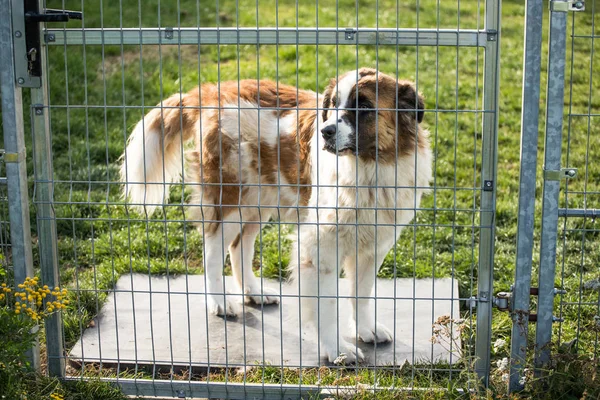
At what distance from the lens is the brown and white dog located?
4.14 m

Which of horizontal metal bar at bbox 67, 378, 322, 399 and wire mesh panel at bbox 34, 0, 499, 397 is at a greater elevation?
wire mesh panel at bbox 34, 0, 499, 397

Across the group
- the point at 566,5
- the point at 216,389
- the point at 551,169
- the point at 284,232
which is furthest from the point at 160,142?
the point at 566,5

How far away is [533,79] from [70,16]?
1.99m

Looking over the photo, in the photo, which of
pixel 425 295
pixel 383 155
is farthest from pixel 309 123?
pixel 425 295

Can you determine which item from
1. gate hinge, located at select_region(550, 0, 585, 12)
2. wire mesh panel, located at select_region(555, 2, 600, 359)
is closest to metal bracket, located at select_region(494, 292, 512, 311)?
wire mesh panel, located at select_region(555, 2, 600, 359)

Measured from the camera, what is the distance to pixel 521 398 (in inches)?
145

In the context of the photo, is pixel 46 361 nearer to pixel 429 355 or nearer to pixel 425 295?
pixel 429 355

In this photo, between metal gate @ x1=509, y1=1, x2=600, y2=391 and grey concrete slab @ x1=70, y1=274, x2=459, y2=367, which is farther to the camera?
grey concrete slab @ x1=70, y1=274, x2=459, y2=367

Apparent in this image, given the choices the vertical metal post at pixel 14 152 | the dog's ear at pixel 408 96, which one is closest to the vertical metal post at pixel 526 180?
the dog's ear at pixel 408 96

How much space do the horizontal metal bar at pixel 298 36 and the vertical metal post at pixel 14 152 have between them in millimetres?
262

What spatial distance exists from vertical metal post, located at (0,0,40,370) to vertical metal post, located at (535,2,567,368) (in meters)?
2.29

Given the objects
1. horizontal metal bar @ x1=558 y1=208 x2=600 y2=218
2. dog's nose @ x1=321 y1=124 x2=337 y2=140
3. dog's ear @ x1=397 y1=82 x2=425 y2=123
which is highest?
dog's ear @ x1=397 y1=82 x2=425 y2=123

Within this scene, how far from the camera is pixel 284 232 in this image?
6.23 meters

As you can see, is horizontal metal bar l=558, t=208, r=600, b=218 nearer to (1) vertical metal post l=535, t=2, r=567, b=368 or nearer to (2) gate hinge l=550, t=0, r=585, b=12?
(1) vertical metal post l=535, t=2, r=567, b=368
